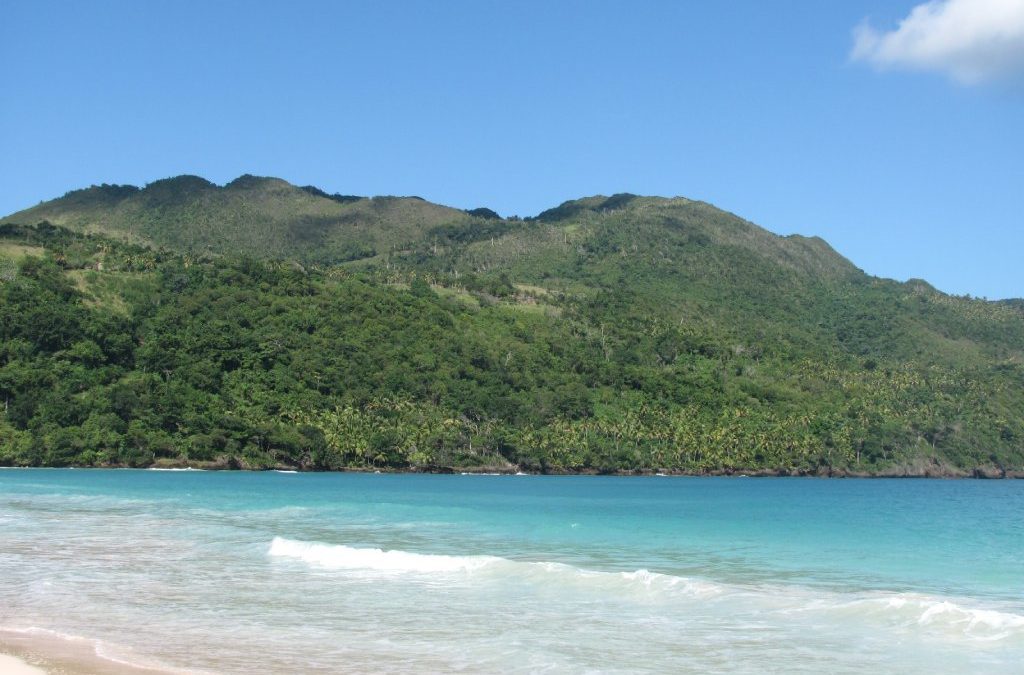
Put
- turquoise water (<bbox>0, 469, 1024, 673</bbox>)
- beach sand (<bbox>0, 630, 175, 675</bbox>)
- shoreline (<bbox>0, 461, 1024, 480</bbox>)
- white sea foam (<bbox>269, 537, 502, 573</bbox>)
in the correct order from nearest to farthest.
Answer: beach sand (<bbox>0, 630, 175, 675</bbox>), turquoise water (<bbox>0, 469, 1024, 673</bbox>), white sea foam (<bbox>269, 537, 502, 573</bbox>), shoreline (<bbox>0, 461, 1024, 480</bbox>)

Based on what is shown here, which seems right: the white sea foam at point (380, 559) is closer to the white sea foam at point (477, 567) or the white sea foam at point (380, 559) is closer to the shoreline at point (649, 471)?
the white sea foam at point (477, 567)

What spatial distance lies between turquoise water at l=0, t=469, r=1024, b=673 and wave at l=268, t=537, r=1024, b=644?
63mm

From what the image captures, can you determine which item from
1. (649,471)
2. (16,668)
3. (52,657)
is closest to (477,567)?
(52,657)

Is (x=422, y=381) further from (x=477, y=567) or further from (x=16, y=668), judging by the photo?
(x=16, y=668)

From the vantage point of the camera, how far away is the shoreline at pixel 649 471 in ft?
275

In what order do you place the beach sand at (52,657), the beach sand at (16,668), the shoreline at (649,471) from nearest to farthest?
1. the beach sand at (16,668)
2. the beach sand at (52,657)
3. the shoreline at (649,471)

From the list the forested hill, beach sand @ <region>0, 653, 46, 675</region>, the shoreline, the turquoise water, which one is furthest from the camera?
the forested hill

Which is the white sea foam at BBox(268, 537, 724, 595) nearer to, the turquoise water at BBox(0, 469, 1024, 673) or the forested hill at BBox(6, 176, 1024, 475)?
the turquoise water at BBox(0, 469, 1024, 673)

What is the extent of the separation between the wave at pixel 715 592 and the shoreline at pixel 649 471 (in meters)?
61.7

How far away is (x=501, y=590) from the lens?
1966 centimetres

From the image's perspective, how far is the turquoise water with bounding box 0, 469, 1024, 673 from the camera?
1384 centimetres

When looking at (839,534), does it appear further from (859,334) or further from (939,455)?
(859,334)

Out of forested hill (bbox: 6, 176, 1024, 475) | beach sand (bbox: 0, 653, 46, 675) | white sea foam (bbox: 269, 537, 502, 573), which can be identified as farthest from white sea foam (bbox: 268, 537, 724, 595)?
forested hill (bbox: 6, 176, 1024, 475)

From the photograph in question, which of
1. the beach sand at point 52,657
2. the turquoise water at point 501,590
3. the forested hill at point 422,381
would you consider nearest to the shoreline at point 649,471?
the forested hill at point 422,381
